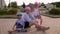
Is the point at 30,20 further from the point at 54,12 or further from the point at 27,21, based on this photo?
the point at 54,12

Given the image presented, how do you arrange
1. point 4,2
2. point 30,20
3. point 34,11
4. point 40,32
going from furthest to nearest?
1. point 4,2
2. point 34,11
3. point 30,20
4. point 40,32

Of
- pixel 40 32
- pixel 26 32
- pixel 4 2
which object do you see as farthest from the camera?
pixel 4 2

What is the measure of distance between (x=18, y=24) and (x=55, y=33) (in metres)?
1.95

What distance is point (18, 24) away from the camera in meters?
8.92

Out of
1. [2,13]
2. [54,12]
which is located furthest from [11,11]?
[54,12]

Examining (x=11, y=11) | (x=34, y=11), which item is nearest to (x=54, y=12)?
(x=11, y=11)

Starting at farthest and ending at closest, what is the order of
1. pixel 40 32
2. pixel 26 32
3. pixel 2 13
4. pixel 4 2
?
pixel 4 2 < pixel 2 13 < pixel 40 32 < pixel 26 32

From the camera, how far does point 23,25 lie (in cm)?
891

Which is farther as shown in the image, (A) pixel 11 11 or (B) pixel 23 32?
(A) pixel 11 11

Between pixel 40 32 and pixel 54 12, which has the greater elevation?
pixel 40 32

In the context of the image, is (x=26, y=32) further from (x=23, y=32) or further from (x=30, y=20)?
(x=30, y=20)

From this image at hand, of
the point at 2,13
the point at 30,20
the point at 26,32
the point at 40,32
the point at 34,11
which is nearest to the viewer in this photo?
the point at 26,32

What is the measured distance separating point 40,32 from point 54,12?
20.3m

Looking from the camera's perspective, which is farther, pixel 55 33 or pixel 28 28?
pixel 55 33
